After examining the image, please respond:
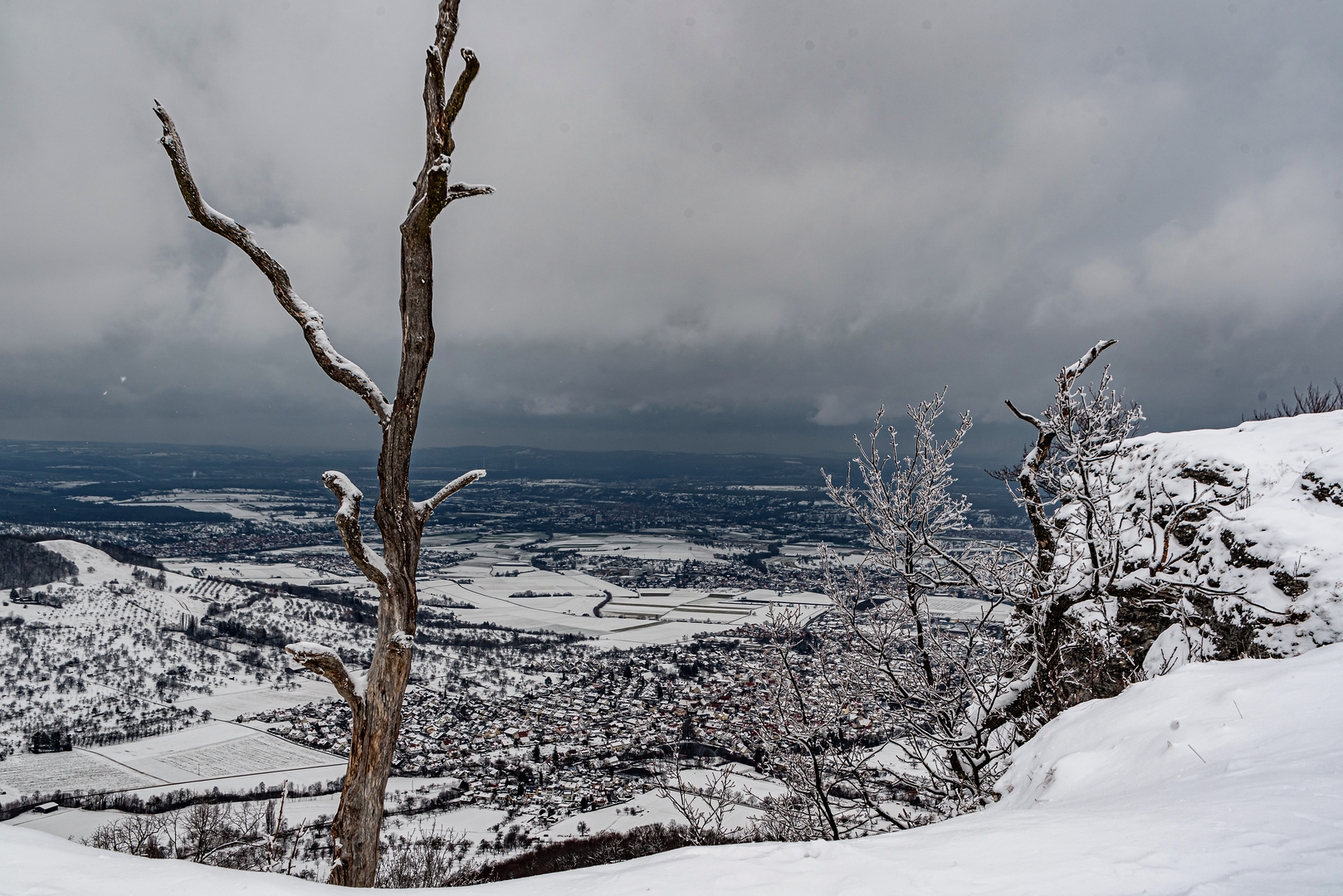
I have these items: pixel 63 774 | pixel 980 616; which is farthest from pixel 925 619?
pixel 63 774

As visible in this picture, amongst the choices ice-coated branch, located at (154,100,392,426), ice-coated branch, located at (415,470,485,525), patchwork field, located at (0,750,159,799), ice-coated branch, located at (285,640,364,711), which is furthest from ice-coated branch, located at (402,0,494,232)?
patchwork field, located at (0,750,159,799)

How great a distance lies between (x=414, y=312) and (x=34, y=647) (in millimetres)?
60995

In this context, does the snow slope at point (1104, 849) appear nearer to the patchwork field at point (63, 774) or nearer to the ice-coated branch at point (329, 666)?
the ice-coated branch at point (329, 666)

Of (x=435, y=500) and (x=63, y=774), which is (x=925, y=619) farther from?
(x=63, y=774)

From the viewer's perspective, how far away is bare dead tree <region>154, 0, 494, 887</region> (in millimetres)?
3938

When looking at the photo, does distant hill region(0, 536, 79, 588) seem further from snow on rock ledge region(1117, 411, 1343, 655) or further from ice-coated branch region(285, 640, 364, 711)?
snow on rock ledge region(1117, 411, 1343, 655)

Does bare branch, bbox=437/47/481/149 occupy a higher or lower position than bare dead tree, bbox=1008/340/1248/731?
higher

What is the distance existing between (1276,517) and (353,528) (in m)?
8.94

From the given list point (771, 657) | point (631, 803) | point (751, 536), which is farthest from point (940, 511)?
point (751, 536)

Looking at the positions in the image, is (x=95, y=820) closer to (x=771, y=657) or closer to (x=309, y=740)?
(x=309, y=740)

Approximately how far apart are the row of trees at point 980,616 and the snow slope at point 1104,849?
6.26 ft

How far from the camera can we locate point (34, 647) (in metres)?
43.3

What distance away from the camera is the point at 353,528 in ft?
12.6

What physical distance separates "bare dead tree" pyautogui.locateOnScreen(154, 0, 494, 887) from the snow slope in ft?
3.73
